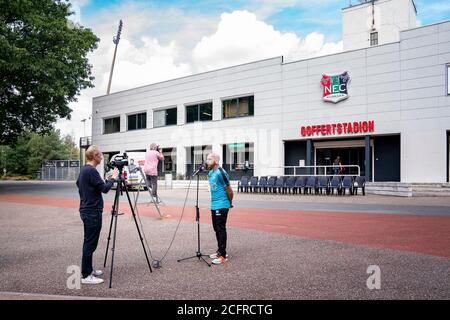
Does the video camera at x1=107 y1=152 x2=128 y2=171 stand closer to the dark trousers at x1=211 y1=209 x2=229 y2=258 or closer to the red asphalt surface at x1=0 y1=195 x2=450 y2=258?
the dark trousers at x1=211 y1=209 x2=229 y2=258

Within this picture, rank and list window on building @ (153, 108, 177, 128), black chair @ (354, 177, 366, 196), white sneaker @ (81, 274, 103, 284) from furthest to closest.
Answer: window on building @ (153, 108, 177, 128)
black chair @ (354, 177, 366, 196)
white sneaker @ (81, 274, 103, 284)

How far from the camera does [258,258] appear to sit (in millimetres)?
6492

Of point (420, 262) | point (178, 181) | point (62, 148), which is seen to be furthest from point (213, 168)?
point (62, 148)

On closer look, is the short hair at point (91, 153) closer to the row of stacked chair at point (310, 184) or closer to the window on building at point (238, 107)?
the row of stacked chair at point (310, 184)

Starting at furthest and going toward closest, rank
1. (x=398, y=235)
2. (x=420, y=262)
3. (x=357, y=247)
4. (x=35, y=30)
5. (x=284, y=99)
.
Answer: (x=284, y=99)
(x=35, y=30)
(x=398, y=235)
(x=357, y=247)
(x=420, y=262)

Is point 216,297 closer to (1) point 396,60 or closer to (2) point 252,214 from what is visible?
(2) point 252,214

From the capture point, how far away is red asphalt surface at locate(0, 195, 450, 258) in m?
7.62

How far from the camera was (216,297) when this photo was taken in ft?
14.8

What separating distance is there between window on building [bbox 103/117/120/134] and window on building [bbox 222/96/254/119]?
1544 cm

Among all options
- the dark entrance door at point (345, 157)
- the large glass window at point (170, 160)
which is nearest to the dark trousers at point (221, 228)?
the dark entrance door at point (345, 157)

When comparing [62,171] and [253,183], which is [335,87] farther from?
[62,171]

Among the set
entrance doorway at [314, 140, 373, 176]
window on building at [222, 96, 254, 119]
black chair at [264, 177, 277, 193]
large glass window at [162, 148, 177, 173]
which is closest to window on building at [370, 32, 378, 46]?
window on building at [222, 96, 254, 119]

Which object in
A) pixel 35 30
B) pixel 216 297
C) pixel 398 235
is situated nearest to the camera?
pixel 216 297
